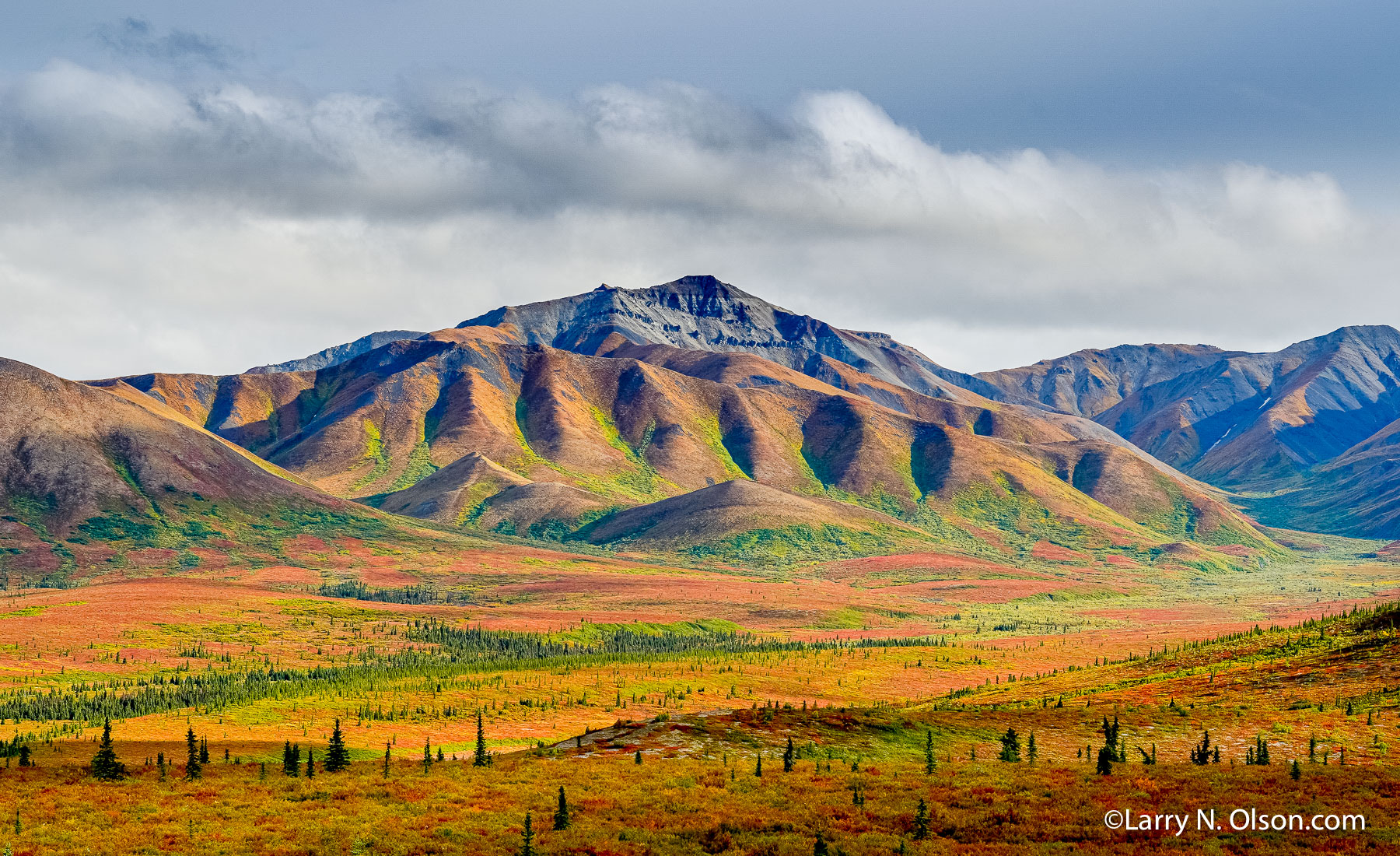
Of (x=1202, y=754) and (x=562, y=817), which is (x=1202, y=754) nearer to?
(x=1202, y=754)

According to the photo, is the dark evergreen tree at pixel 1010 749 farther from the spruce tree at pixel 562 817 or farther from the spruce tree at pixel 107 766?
the spruce tree at pixel 107 766

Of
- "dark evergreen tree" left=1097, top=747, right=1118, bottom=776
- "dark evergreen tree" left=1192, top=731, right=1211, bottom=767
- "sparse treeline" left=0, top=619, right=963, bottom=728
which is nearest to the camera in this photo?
"dark evergreen tree" left=1097, top=747, right=1118, bottom=776

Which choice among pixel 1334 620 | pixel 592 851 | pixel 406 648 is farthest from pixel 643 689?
pixel 592 851

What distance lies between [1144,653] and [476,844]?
11176 centimetres

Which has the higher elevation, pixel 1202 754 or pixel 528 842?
pixel 1202 754

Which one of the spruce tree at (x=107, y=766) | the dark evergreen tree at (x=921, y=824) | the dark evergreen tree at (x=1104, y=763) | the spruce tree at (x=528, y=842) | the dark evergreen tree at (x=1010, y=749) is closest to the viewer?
the spruce tree at (x=528, y=842)

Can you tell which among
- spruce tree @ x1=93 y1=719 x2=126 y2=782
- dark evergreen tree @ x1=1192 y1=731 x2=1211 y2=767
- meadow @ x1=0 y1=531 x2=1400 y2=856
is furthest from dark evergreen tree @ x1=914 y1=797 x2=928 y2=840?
spruce tree @ x1=93 y1=719 x2=126 y2=782

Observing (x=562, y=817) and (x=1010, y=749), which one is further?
(x=1010, y=749)

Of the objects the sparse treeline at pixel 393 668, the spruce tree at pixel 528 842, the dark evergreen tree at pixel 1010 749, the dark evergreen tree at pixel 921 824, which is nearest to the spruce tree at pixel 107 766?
the spruce tree at pixel 528 842

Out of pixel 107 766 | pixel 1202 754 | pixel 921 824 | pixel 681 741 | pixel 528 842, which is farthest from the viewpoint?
pixel 681 741

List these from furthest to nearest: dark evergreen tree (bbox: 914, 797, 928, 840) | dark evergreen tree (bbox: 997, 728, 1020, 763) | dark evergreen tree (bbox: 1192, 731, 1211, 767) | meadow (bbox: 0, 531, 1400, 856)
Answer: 1. dark evergreen tree (bbox: 997, 728, 1020, 763)
2. dark evergreen tree (bbox: 1192, 731, 1211, 767)
3. meadow (bbox: 0, 531, 1400, 856)
4. dark evergreen tree (bbox: 914, 797, 928, 840)

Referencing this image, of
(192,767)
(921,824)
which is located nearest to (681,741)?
(921,824)

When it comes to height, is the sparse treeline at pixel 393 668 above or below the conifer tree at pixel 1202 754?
below

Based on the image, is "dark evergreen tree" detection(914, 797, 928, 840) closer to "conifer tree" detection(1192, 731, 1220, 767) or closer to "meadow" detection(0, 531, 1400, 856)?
"meadow" detection(0, 531, 1400, 856)
